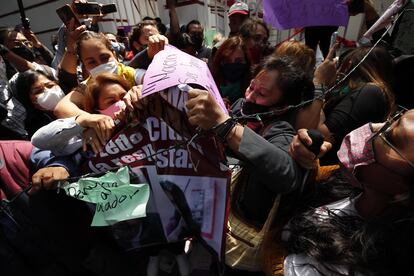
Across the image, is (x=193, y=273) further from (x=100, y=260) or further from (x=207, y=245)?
(x=100, y=260)

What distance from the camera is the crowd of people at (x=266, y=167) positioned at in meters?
0.89

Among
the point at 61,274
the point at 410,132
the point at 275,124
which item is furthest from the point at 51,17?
the point at 410,132

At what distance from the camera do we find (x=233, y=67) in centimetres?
229

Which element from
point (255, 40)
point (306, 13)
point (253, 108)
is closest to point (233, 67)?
point (255, 40)

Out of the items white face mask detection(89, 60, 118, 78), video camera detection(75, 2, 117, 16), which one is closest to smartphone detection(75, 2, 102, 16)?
video camera detection(75, 2, 117, 16)

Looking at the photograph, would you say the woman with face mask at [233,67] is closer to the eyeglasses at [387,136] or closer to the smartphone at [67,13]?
the smartphone at [67,13]

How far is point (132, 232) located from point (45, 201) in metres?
0.43

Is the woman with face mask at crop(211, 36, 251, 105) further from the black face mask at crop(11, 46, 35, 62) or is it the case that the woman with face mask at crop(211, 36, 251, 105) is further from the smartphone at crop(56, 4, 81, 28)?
the black face mask at crop(11, 46, 35, 62)

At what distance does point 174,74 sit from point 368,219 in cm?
90

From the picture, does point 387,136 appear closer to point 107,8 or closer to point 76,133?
point 76,133

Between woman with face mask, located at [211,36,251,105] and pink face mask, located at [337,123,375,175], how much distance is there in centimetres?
137

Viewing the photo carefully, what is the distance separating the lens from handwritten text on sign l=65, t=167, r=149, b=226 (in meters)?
1.08

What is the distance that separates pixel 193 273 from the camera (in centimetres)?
133

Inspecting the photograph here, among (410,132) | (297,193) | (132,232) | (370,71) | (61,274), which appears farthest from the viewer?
(370,71)
